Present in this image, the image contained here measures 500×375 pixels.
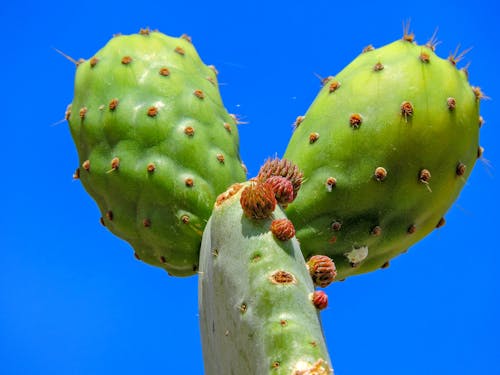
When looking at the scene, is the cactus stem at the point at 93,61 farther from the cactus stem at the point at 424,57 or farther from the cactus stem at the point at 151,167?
the cactus stem at the point at 424,57

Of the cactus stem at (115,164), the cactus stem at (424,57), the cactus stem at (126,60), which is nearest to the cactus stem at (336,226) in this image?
the cactus stem at (424,57)

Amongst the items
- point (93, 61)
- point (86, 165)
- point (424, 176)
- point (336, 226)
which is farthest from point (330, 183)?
point (93, 61)

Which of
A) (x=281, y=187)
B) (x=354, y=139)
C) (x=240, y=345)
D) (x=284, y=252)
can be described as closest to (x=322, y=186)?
(x=354, y=139)

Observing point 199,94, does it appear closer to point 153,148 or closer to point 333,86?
point 153,148

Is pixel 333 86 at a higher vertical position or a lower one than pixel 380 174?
higher

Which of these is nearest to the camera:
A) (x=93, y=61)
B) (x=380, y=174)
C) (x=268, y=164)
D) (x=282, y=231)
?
(x=282, y=231)
